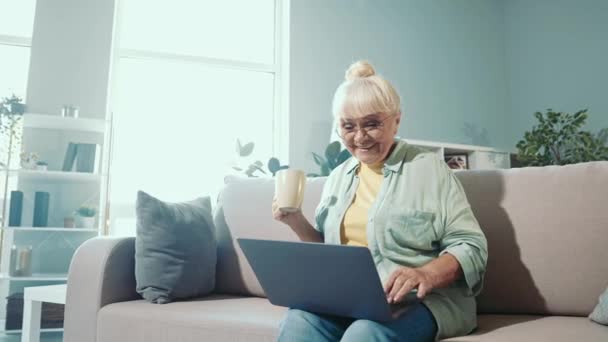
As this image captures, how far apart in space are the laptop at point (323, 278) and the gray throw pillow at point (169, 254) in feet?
1.83

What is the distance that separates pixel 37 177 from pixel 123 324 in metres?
2.21

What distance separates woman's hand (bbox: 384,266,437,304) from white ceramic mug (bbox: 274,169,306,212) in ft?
0.96

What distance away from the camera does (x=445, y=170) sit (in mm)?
1212

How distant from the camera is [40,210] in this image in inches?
121

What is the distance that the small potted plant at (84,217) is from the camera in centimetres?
318

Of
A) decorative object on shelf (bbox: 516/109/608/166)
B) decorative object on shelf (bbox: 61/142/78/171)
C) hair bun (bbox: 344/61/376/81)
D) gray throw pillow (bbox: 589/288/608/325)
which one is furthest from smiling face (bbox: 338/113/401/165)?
decorative object on shelf (bbox: 516/109/608/166)

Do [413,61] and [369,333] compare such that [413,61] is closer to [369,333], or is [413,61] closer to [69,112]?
[69,112]

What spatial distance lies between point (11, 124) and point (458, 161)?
10.7ft

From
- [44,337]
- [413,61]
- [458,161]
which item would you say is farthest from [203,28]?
[44,337]

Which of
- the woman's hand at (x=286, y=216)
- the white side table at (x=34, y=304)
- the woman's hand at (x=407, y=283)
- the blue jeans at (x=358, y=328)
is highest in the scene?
the woman's hand at (x=286, y=216)

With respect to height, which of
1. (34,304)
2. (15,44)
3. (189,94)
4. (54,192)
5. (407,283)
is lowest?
(34,304)

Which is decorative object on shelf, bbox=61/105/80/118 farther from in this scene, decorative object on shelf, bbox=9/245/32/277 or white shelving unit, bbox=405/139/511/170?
white shelving unit, bbox=405/139/511/170

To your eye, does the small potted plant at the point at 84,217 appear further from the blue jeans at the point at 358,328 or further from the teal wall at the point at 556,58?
the teal wall at the point at 556,58

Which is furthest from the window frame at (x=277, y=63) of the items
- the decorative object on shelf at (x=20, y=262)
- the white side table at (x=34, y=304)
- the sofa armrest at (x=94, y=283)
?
the sofa armrest at (x=94, y=283)
